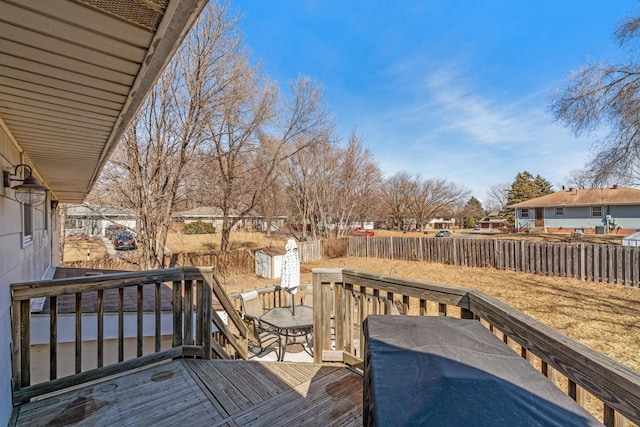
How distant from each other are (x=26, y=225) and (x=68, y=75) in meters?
3.22

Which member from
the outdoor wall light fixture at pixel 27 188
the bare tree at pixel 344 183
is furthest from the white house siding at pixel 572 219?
the outdoor wall light fixture at pixel 27 188

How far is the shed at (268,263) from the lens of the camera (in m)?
11.7

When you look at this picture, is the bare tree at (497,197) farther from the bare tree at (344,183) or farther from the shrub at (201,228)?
the shrub at (201,228)

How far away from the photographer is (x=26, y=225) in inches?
146

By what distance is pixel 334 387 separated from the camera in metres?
2.40

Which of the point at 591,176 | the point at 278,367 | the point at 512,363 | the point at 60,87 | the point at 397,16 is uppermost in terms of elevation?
the point at 397,16

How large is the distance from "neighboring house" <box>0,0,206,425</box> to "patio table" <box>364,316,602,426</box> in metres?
1.46

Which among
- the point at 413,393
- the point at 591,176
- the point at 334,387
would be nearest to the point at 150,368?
the point at 334,387

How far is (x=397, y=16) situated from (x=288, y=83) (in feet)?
20.2

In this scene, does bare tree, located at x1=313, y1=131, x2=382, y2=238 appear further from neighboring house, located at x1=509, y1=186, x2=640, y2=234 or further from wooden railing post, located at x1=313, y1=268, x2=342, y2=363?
neighboring house, located at x1=509, y1=186, x2=640, y2=234

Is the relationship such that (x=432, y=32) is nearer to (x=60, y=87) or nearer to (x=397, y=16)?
(x=397, y=16)

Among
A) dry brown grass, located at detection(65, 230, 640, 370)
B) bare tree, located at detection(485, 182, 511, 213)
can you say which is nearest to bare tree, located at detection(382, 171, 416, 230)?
bare tree, located at detection(485, 182, 511, 213)

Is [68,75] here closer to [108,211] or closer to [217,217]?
[108,211]

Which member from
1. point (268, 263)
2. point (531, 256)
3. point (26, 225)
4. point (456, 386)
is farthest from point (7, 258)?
point (531, 256)
